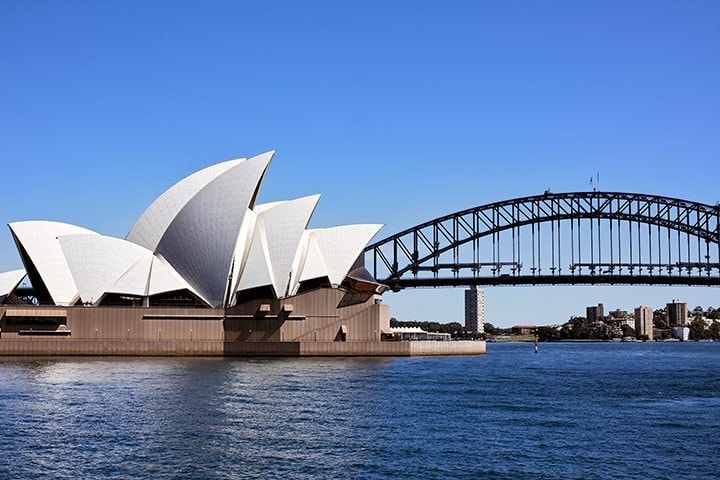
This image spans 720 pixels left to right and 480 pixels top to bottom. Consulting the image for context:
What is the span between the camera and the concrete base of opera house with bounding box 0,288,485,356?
60.2m

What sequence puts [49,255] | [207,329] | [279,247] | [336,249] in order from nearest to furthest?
[207,329] → [279,247] → [49,255] → [336,249]

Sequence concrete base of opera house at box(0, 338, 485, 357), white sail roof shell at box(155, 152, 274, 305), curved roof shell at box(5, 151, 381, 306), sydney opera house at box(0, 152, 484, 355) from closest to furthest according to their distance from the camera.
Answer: concrete base of opera house at box(0, 338, 485, 357) → sydney opera house at box(0, 152, 484, 355) → white sail roof shell at box(155, 152, 274, 305) → curved roof shell at box(5, 151, 381, 306)

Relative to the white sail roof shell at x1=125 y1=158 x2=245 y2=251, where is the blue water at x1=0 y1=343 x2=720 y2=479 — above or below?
below

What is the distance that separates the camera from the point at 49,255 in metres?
64.0

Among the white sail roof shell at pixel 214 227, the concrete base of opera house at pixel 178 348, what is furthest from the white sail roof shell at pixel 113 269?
the concrete base of opera house at pixel 178 348

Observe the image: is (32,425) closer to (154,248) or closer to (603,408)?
(603,408)

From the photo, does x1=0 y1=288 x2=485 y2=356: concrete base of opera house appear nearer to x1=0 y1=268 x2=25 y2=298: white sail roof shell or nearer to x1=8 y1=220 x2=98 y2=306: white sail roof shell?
x1=8 y1=220 x2=98 y2=306: white sail roof shell

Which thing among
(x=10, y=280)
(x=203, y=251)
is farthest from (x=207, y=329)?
(x=10, y=280)

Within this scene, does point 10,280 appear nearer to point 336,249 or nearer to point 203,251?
point 203,251

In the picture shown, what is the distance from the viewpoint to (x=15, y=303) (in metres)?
68.0

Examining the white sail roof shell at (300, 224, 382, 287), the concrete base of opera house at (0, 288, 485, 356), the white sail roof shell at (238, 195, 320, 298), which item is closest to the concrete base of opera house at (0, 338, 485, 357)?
the concrete base of opera house at (0, 288, 485, 356)

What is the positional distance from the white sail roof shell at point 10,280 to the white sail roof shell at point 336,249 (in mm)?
21658

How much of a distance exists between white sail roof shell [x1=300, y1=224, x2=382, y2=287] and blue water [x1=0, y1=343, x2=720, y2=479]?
20309 millimetres

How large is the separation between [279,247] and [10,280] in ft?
69.3
